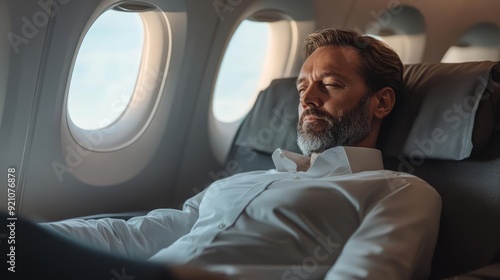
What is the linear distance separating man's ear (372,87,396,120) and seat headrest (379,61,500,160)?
0.10 feet

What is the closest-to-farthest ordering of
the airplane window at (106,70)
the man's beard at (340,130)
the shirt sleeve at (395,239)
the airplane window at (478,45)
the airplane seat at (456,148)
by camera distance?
the shirt sleeve at (395,239), the airplane seat at (456,148), the man's beard at (340,130), the airplane window at (106,70), the airplane window at (478,45)

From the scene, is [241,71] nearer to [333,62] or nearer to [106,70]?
[106,70]

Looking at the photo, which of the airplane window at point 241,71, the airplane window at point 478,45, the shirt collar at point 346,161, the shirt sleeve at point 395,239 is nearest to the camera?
the shirt sleeve at point 395,239

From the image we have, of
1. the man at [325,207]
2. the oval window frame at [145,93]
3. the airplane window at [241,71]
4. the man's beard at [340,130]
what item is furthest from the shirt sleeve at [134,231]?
the airplane window at [241,71]

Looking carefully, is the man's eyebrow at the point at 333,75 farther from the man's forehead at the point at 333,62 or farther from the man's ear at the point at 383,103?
the man's ear at the point at 383,103

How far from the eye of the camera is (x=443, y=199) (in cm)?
187

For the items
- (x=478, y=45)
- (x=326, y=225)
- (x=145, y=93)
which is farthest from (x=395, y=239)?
(x=478, y=45)

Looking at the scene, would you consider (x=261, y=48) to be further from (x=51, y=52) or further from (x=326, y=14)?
(x=51, y=52)

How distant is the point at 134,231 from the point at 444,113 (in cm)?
104

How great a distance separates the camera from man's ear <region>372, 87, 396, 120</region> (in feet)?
6.81

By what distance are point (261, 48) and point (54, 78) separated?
1.48 metres

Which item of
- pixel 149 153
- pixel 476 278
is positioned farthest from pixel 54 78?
pixel 476 278

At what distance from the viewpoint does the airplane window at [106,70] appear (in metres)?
2.63

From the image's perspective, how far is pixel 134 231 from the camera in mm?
2016
